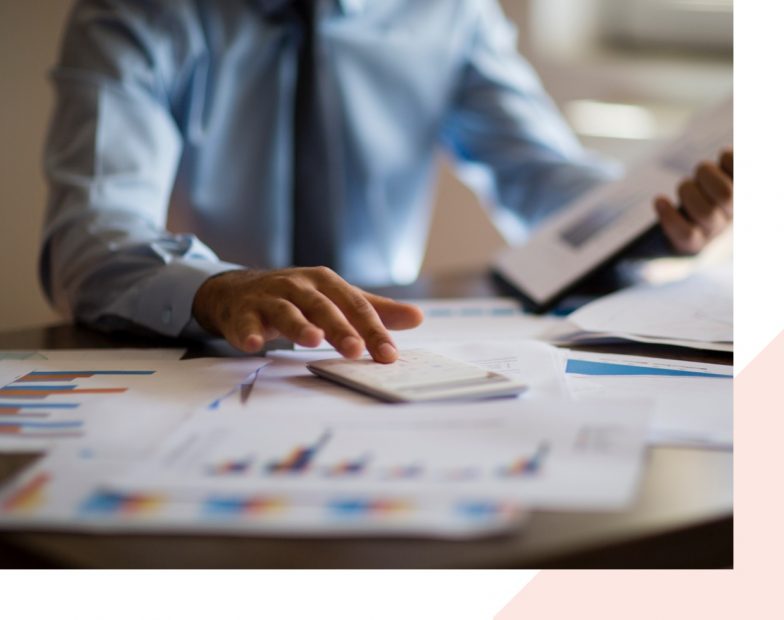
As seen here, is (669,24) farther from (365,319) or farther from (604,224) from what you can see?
(365,319)

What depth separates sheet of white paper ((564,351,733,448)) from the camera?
42 cm

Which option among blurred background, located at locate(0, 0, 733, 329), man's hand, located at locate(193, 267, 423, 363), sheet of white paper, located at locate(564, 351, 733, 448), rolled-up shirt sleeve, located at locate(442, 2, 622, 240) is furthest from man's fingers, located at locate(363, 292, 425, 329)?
blurred background, located at locate(0, 0, 733, 329)

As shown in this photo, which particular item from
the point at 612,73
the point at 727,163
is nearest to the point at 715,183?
the point at 727,163

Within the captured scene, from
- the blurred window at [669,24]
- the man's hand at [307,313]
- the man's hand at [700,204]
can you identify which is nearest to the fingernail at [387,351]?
the man's hand at [307,313]

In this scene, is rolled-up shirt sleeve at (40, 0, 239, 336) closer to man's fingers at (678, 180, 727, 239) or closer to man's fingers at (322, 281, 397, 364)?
man's fingers at (322, 281, 397, 364)

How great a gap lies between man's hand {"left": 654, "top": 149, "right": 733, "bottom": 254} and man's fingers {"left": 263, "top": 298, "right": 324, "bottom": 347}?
461mm

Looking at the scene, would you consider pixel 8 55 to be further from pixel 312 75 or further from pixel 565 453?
pixel 565 453

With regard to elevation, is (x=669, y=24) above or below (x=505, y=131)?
above

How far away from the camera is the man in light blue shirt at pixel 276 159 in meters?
0.68

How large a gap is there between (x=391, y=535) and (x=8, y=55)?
0.97 m

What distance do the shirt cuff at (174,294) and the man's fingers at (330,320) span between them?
13 cm

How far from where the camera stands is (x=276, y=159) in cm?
113

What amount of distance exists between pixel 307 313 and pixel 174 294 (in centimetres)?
16

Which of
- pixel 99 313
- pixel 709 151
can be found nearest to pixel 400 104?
pixel 709 151
